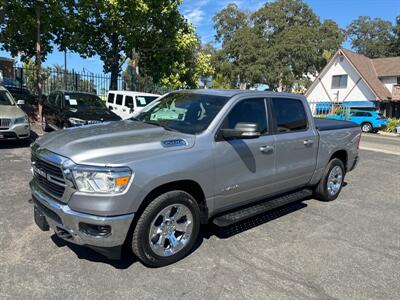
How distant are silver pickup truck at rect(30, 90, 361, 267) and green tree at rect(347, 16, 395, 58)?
6212 centimetres

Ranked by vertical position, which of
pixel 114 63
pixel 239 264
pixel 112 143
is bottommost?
pixel 239 264

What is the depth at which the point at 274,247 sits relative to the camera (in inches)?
178

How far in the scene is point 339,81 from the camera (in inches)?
1581

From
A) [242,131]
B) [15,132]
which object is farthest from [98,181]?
[15,132]

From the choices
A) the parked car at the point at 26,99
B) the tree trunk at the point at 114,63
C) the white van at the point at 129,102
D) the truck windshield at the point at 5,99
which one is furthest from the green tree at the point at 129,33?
the truck windshield at the point at 5,99

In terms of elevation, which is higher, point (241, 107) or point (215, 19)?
point (215, 19)

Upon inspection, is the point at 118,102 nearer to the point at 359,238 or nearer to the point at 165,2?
the point at 165,2

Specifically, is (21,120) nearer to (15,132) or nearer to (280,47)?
(15,132)

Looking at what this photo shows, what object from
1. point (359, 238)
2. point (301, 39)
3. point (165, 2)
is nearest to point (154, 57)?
point (165, 2)

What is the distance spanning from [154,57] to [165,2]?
126 inches

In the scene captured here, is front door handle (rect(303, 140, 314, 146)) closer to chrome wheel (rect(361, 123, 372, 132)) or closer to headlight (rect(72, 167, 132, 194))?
headlight (rect(72, 167, 132, 194))

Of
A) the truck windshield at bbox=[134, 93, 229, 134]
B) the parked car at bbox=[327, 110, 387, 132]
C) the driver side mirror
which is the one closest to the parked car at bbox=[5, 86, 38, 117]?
the truck windshield at bbox=[134, 93, 229, 134]

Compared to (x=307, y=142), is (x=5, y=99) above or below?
above

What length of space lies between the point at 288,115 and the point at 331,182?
74.3 inches
